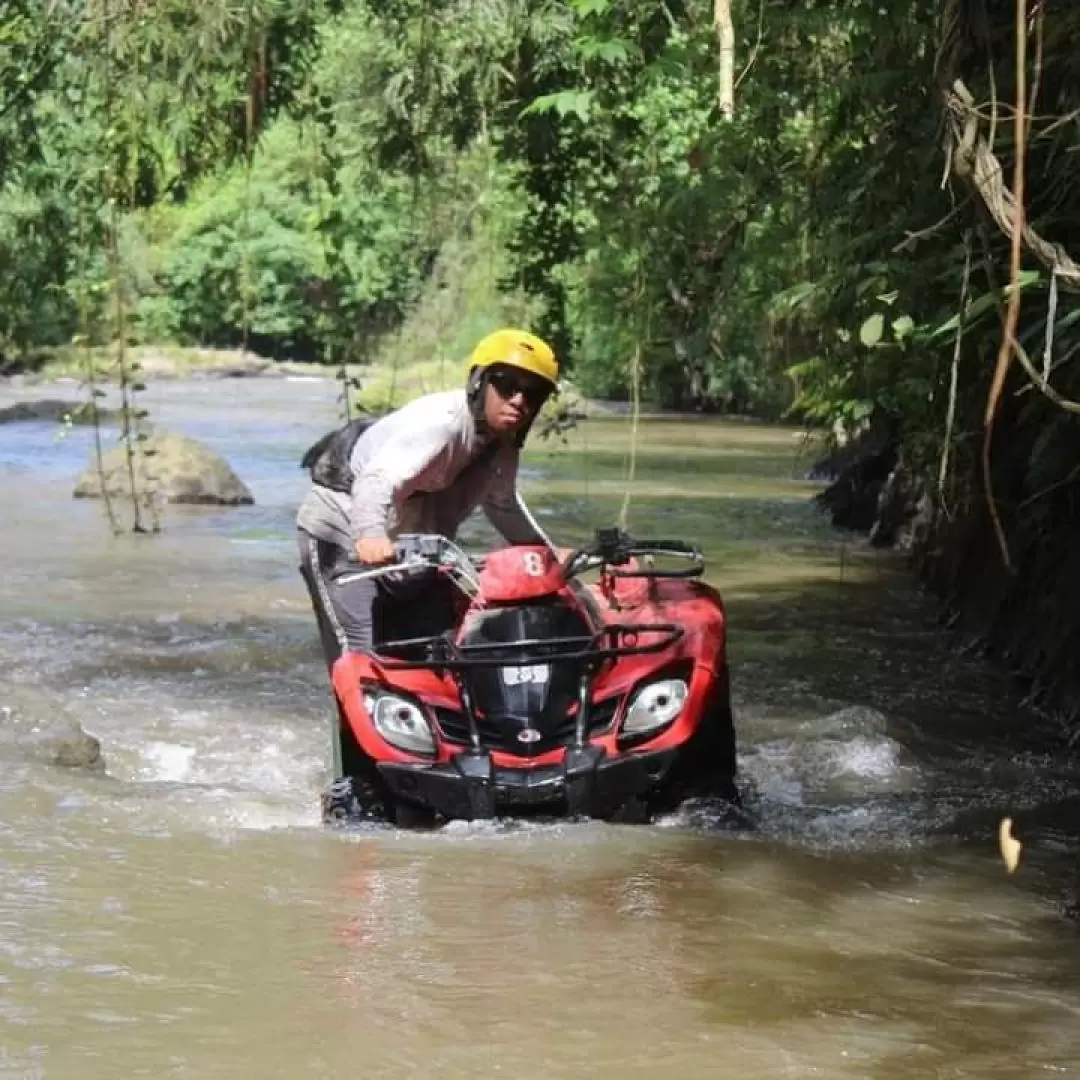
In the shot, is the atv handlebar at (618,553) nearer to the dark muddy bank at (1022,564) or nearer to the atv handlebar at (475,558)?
the atv handlebar at (475,558)

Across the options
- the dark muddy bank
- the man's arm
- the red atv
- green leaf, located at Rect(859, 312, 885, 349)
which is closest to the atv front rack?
the red atv

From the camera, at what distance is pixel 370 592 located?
7.46 metres

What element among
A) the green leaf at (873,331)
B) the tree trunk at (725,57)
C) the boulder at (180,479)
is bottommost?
the boulder at (180,479)

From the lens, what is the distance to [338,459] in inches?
301

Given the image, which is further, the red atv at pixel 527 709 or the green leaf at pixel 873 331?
the green leaf at pixel 873 331

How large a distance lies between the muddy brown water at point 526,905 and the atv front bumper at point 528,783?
13 cm

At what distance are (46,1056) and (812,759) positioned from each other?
15.7 feet

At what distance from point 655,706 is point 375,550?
103 cm

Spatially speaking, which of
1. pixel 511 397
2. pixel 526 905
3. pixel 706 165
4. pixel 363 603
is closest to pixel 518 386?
pixel 511 397

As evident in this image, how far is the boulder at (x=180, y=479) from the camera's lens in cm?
2080

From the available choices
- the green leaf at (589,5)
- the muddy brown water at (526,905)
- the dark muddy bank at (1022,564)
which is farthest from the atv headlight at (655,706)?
the green leaf at (589,5)

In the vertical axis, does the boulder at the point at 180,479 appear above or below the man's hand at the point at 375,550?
below

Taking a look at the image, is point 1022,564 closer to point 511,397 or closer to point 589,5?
point 589,5

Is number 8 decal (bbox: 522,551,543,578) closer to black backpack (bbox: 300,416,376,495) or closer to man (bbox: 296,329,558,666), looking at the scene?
man (bbox: 296,329,558,666)
